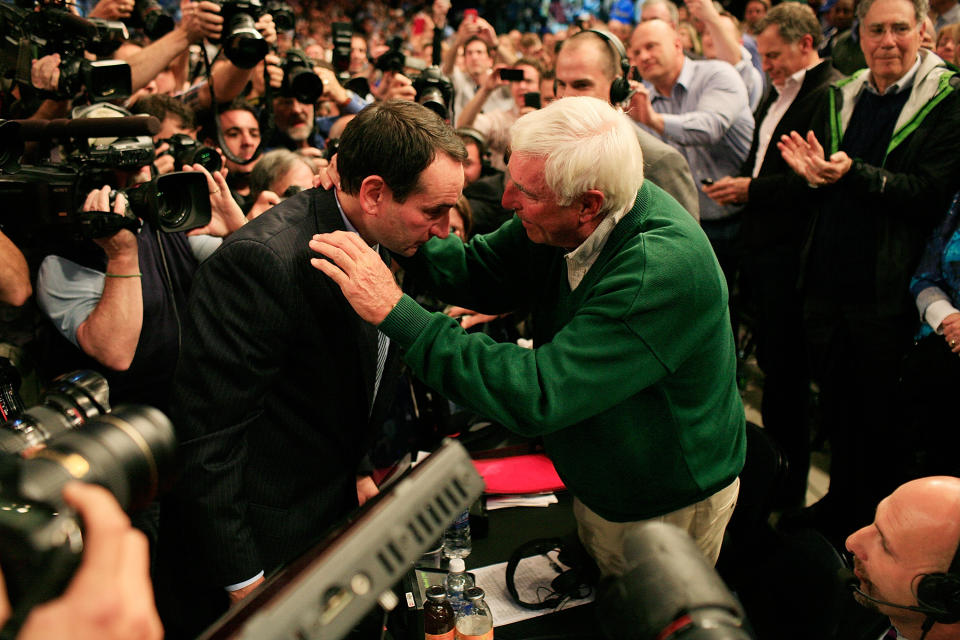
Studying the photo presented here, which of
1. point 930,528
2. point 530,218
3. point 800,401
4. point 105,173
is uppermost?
point 530,218

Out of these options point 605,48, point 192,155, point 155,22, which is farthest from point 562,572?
point 155,22

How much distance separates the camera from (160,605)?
64.7 inches

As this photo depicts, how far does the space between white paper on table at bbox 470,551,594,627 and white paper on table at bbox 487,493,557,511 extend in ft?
0.84

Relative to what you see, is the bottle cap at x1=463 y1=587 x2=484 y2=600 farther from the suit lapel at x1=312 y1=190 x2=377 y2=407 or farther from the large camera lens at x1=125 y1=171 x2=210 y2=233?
the large camera lens at x1=125 y1=171 x2=210 y2=233

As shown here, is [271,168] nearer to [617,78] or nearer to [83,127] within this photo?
[83,127]

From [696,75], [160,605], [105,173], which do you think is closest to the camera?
[160,605]

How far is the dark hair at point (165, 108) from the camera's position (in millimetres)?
2660

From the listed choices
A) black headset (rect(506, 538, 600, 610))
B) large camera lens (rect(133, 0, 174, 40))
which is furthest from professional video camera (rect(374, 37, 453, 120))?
black headset (rect(506, 538, 600, 610))

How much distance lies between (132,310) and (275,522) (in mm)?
741

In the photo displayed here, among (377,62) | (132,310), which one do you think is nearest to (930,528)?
(132,310)

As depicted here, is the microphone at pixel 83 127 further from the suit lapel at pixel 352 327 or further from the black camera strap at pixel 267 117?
the black camera strap at pixel 267 117

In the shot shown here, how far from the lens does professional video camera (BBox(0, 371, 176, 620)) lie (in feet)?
1.65

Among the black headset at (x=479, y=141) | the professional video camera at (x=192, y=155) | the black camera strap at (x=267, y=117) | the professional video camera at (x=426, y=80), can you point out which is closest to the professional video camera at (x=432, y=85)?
the professional video camera at (x=426, y=80)

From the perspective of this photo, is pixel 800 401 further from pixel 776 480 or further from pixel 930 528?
pixel 930 528
